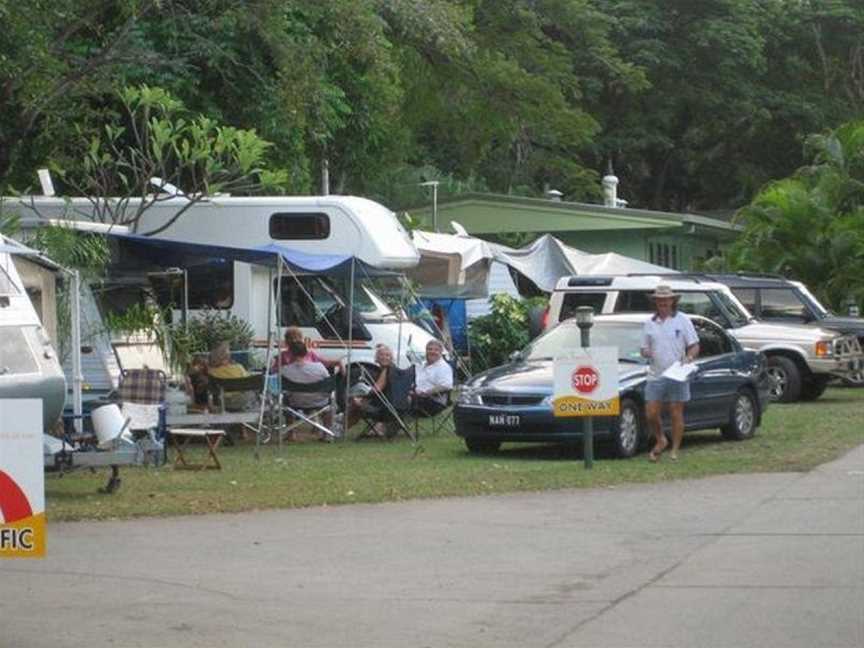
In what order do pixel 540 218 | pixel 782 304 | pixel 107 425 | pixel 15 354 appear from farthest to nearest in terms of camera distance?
pixel 540 218
pixel 782 304
pixel 107 425
pixel 15 354

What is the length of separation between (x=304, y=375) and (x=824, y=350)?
9.32m

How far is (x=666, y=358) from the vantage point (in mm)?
17188

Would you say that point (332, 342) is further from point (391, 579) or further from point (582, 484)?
point (391, 579)

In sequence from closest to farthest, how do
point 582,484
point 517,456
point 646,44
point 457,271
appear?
point 582,484, point 517,456, point 457,271, point 646,44

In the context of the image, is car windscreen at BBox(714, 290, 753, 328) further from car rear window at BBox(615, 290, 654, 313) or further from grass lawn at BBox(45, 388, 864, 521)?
grass lawn at BBox(45, 388, 864, 521)

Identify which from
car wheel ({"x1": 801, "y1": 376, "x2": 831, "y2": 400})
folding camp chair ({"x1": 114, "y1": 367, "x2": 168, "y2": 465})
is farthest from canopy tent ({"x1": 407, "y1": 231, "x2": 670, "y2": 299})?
folding camp chair ({"x1": 114, "y1": 367, "x2": 168, "y2": 465})

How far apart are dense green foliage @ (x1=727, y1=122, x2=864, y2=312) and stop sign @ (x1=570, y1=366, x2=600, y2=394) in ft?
53.0

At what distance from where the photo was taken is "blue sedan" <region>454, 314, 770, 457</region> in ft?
57.2

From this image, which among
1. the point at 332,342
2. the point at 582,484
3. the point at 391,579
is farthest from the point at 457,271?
the point at 391,579

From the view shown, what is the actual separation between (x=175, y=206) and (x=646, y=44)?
2569 cm

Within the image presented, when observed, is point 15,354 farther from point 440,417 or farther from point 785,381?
point 785,381

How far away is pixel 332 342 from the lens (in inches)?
866

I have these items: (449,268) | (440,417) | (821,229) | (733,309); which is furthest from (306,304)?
(821,229)

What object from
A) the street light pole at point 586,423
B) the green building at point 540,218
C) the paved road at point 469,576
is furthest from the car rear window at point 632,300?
the green building at point 540,218
